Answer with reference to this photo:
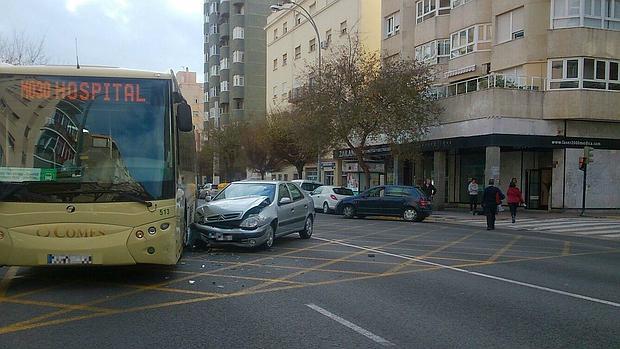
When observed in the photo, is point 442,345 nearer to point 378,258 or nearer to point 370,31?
point 378,258

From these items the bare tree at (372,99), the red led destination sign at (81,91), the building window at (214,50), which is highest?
the building window at (214,50)

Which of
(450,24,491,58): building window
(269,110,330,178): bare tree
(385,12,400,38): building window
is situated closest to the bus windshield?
(269,110,330,178): bare tree

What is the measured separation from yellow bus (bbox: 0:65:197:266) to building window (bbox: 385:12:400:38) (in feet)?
101

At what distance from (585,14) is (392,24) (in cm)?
1359

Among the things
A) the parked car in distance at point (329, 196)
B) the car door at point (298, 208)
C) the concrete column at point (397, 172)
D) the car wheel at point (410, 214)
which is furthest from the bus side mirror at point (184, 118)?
the concrete column at point (397, 172)

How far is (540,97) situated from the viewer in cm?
2717

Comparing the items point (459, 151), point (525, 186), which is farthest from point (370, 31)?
point (525, 186)

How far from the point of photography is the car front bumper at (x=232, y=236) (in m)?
11.6

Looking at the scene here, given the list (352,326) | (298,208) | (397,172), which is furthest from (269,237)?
(397,172)

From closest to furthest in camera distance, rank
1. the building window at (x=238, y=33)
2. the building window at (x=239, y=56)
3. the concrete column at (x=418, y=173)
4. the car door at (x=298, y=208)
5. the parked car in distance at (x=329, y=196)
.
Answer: the car door at (x=298, y=208) < the parked car in distance at (x=329, y=196) < the concrete column at (x=418, y=173) < the building window at (x=238, y=33) < the building window at (x=239, y=56)

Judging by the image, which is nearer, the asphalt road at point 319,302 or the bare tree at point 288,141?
the asphalt road at point 319,302

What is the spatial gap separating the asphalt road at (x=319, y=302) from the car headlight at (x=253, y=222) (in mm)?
575

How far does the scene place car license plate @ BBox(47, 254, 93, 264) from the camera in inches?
293

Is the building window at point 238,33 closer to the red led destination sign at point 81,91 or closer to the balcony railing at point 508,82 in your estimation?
the balcony railing at point 508,82
